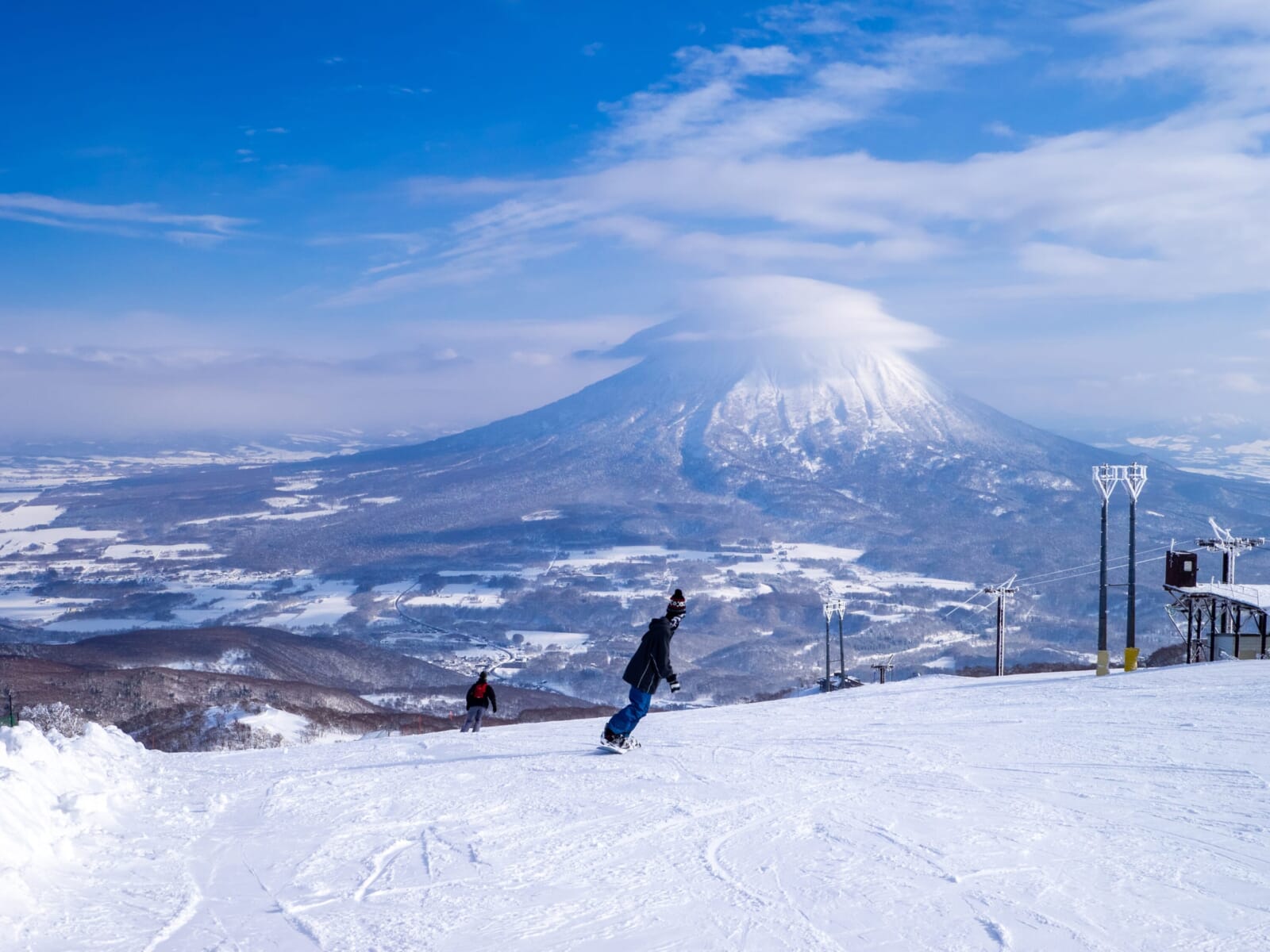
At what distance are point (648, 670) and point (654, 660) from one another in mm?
103

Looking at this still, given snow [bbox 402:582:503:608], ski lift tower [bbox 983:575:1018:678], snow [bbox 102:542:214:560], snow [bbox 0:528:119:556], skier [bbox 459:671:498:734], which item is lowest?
snow [bbox 402:582:503:608]

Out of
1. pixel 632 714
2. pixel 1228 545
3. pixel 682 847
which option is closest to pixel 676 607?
pixel 632 714

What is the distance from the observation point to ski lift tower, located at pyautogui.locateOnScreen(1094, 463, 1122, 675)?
17.6 meters

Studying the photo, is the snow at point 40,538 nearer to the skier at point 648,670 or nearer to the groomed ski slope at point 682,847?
the skier at point 648,670

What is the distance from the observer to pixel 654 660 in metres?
9.00

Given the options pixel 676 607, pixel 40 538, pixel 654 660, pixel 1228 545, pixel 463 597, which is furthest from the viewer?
pixel 40 538

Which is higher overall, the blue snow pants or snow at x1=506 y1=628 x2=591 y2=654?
the blue snow pants

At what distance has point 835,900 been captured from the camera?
192 inches

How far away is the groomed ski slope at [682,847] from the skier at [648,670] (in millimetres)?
270

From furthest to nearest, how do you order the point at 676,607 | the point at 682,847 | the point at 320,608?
the point at 320,608
the point at 676,607
the point at 682,847

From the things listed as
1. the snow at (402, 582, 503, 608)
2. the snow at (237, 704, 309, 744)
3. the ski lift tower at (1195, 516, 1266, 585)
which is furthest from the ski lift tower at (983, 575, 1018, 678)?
the snow at (402, 582, 503, 608)

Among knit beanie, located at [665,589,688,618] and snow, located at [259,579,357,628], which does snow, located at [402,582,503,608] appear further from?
knit beanie, located at [665,589,688,618]

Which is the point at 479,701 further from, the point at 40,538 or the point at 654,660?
the point at 40,538

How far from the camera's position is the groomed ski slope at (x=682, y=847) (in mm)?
4570
